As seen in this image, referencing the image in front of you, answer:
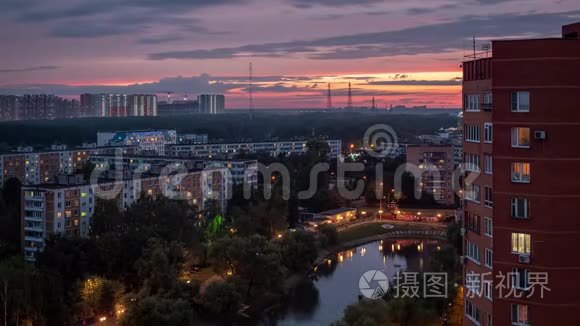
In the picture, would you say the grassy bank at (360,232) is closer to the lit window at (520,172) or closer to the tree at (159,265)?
the tree at (159,265)

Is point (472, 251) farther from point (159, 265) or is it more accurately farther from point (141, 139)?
point (141, 139)

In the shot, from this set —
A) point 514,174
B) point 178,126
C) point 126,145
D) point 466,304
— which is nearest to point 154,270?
point 466,304

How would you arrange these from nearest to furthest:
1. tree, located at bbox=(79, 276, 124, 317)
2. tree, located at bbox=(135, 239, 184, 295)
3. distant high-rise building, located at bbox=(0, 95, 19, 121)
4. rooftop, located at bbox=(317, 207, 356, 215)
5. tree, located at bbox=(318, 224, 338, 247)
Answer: tree, located at bbox=(79, 276, 124, 317) < tree, located at bbox=(135, 239, 184, 295) < tree, located at bbox=(318, 224, 338, 247) < rooftop, located at bbox=(317, 207, 356, 215) < distant high-rise building, located at bbox=(0, 95, 19, 121)

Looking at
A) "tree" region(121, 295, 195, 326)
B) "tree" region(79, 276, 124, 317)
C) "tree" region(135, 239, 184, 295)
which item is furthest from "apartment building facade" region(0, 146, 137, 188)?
"tree" region(121, 295, 195, 326)

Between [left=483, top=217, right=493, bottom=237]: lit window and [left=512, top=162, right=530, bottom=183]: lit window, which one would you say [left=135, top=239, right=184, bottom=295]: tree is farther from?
[left=512, top=162, right=530, bottom=183]: lit window

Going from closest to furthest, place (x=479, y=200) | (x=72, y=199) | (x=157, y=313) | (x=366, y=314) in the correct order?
(x=479, y=200) → (x=366, y=314) → (x=157, y=313) → (x=72, y=199)

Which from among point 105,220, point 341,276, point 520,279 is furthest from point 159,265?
point 520,279
